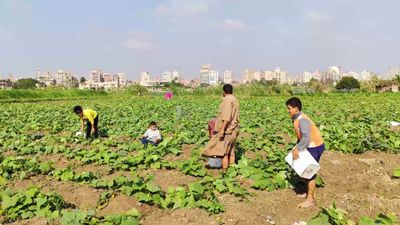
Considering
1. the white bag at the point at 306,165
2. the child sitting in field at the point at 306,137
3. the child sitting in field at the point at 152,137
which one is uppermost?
the child sitting in field at the point at 306,137

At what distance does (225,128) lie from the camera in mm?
7141

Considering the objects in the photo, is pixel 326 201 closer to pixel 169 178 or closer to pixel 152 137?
pixel 169 178

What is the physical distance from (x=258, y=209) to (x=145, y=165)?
283 cm

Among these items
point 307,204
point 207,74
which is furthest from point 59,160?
point 207,74

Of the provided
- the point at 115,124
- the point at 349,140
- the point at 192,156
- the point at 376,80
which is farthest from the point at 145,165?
the point at 376,80

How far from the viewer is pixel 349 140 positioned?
937 centimetres

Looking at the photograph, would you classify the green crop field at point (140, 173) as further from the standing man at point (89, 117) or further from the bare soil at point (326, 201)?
the standing man at point (89, 117)

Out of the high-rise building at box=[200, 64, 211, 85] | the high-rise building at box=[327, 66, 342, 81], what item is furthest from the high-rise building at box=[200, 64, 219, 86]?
the high-rise building at box=[327, 66, 342, 81]

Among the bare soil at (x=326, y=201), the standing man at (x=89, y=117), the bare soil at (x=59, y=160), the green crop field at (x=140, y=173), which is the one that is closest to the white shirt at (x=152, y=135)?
the green crop field at (x=140, y=173)

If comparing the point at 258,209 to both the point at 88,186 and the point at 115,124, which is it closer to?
the point at 88,186

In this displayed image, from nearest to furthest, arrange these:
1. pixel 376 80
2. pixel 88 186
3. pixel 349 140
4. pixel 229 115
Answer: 1. pixel 88 186
2. pixel 229 115
3. pixel 349 140
4. pixel 376 80

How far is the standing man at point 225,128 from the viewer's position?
23.2ft

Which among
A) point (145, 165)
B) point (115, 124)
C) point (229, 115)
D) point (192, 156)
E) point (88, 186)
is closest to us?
point (88, 186)

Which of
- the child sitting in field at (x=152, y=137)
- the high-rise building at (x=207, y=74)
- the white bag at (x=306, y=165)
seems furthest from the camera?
the high-rise building at (x=207, y=74)
